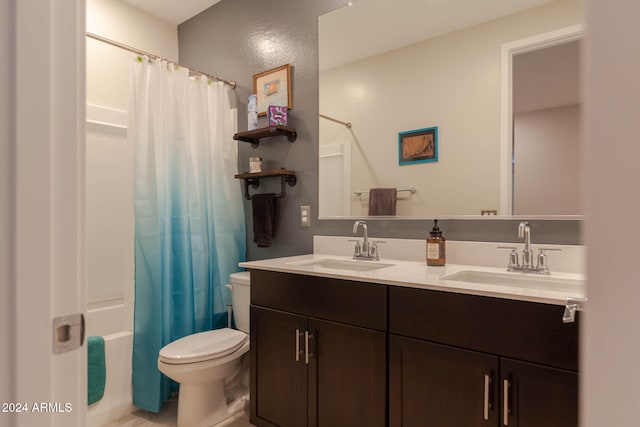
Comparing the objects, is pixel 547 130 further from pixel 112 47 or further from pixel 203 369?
pixel 112 47

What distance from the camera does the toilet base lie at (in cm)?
187

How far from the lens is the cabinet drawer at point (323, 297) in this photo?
1.39 metres

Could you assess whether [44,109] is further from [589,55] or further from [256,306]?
[256,306]

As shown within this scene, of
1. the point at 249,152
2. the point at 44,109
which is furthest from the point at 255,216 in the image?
the point at 44,109

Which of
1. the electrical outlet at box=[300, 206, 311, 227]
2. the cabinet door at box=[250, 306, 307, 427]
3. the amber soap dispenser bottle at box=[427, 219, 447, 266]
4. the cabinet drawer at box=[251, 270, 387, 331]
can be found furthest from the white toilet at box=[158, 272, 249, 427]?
the amber soap dispenser bottle at box=[427, 219, 447, 266]

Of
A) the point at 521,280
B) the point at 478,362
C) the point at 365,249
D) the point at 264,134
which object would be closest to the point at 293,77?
the point at 264,134

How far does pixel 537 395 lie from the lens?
105cm

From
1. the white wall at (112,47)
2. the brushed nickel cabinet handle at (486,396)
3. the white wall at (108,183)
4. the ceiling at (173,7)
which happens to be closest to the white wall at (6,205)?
the brushed nickel cabinet handle at (486,396)

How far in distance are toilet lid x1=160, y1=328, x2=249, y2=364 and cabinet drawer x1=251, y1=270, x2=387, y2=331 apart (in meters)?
0.34

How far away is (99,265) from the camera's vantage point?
7.72 ft

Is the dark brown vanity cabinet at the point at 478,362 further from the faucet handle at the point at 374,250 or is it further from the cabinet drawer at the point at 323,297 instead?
the faucet handle at the point at 374,250

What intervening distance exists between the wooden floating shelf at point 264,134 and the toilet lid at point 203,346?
127cm

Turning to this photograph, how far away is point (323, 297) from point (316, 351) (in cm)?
25

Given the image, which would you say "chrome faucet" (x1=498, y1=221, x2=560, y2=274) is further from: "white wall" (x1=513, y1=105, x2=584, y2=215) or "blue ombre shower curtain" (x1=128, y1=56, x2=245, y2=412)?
"blue ombre shower curtain" (x1=128, y1=56, x2=245, y2=412)
